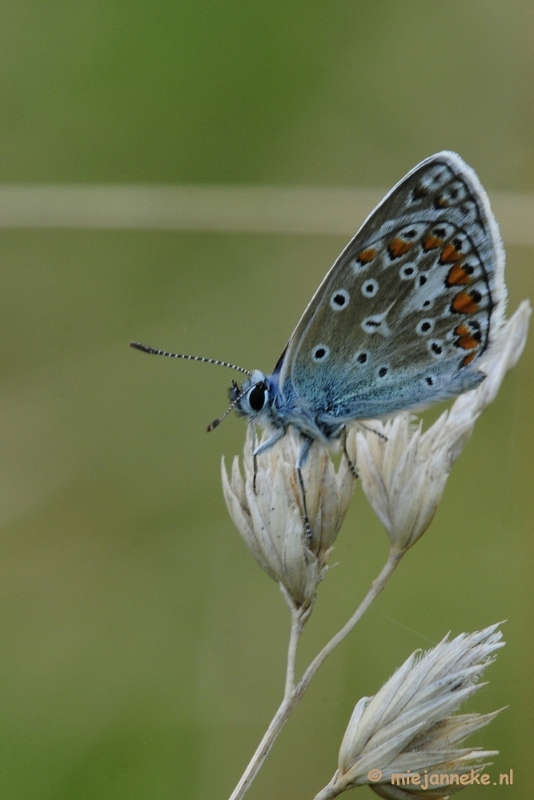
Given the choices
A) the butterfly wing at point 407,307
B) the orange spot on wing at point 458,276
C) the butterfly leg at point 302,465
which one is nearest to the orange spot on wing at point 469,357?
the butterfly wing at point 407,307

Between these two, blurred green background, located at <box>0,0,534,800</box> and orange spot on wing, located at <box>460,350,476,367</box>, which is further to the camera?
blurred green background, located at <box>0,0,534,800</box>

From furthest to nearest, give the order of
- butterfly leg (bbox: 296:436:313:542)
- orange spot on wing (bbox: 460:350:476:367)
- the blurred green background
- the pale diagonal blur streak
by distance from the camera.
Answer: the pale diagonal blur streak
the blurred green background
orange spot on wing (bbox: 460:350:476:367)
butterfly leg (bbox: 296:436:313:542)

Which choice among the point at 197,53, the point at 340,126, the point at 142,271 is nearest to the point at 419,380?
the point at 142,271

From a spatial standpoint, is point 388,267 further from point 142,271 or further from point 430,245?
point 142,271

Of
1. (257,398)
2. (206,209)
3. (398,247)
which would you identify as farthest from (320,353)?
(206,209)

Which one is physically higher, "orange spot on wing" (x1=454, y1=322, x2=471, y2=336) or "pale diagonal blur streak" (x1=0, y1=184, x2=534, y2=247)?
"pale diagonal blur streak" (x1=0, y1=184, x2=534, y2=247)

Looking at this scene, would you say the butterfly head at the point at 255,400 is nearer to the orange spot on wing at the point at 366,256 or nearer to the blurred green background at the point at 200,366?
the orange spot on wing at the point at 366,256

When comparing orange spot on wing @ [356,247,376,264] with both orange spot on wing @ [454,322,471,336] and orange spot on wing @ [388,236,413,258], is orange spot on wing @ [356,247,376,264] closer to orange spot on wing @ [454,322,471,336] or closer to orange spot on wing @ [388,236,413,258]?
orange spot on wing @ [388,236,413,258]

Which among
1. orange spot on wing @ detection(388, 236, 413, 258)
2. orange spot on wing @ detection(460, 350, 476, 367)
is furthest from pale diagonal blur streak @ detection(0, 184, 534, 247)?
orange spot on wing @ detection(460, 350, 476, 367)

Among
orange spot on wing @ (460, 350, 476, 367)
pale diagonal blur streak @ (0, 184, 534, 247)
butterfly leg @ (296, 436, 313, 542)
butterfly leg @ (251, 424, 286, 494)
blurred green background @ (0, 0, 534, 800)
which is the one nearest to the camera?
butterfly leg @ (296, 436, 313, 542)
